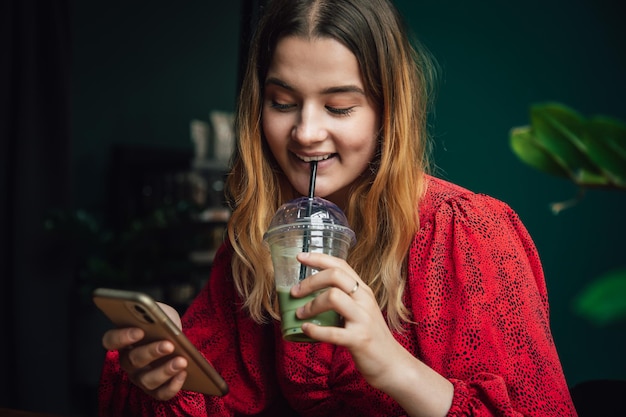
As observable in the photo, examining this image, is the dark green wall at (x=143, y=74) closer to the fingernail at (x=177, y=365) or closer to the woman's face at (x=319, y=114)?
the woman's face at (x=319, y=114)

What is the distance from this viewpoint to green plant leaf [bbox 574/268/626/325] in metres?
0.39

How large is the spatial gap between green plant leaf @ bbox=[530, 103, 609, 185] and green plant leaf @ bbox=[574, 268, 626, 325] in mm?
100

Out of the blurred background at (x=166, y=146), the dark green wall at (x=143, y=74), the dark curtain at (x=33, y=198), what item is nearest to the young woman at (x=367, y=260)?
the blurred background at (x=166, y=146)

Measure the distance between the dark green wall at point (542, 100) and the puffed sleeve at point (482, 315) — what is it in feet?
3.76

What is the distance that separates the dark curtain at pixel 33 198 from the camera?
3617mm

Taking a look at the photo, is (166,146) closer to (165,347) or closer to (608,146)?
(165,347)

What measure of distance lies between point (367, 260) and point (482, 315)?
0.30 m

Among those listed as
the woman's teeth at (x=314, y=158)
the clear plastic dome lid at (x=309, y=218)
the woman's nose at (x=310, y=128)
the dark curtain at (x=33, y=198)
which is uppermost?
the woman's nose at (x=310, y=128)

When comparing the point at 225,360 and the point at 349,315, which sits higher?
the point at 349,315

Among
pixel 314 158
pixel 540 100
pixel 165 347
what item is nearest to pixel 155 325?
pixel 165 347

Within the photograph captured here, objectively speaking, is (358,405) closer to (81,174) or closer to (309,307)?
(309,307)

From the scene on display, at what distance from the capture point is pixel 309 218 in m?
1.13

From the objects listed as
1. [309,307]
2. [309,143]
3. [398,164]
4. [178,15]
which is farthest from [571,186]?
[178,15]

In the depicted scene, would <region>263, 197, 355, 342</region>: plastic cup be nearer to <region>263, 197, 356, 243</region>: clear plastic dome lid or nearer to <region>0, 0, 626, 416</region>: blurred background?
<region>263, 197, 356, 243</region>: clear plastic dome lid
